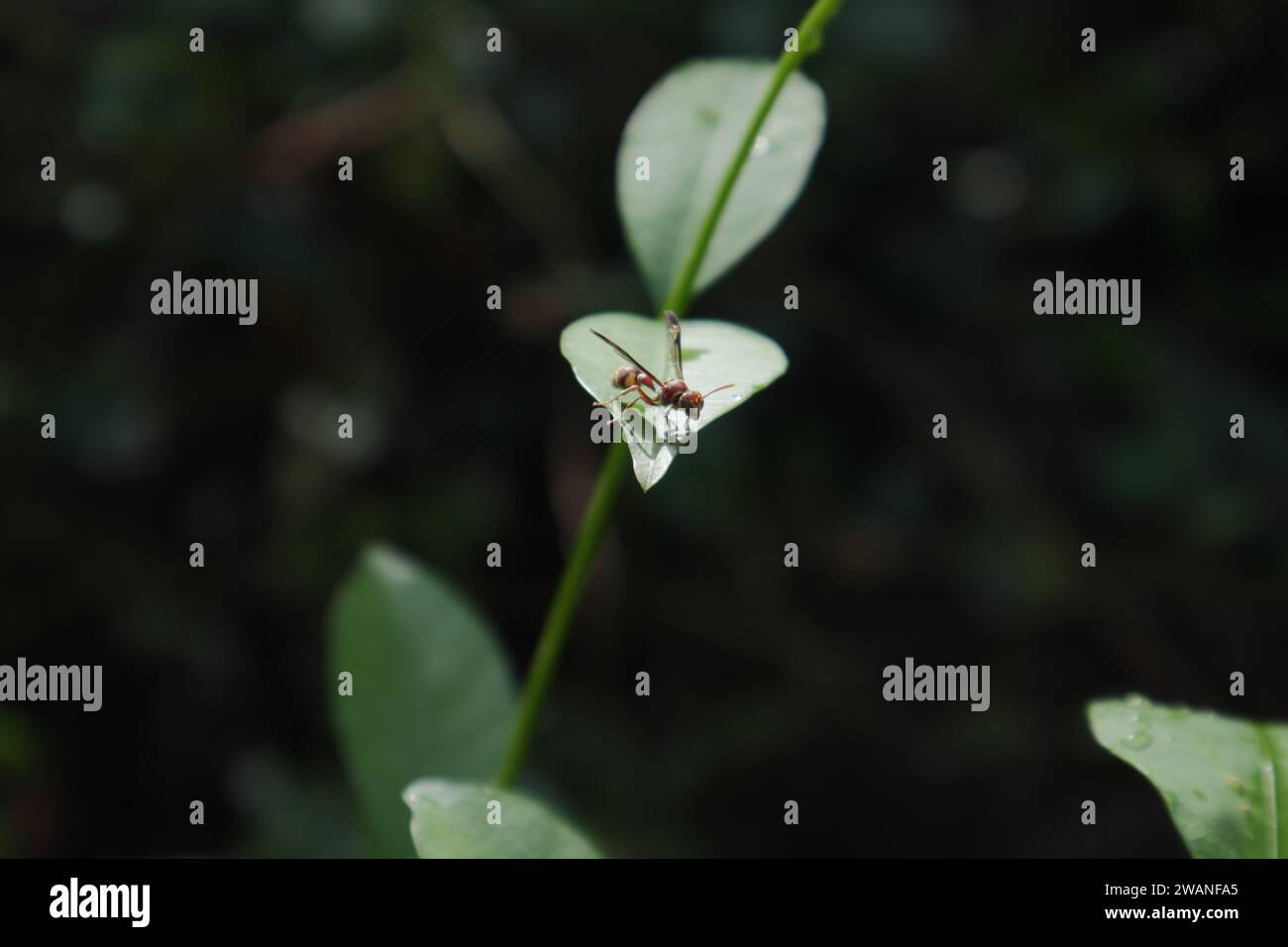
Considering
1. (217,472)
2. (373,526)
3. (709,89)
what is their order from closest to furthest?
(709,89), (373,526), (217,472)

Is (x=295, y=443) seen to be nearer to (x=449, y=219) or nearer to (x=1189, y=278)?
(x=449, y=219)

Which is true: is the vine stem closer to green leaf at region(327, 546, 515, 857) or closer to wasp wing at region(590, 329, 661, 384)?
wasp wing at region(590, 329, 661, 384)

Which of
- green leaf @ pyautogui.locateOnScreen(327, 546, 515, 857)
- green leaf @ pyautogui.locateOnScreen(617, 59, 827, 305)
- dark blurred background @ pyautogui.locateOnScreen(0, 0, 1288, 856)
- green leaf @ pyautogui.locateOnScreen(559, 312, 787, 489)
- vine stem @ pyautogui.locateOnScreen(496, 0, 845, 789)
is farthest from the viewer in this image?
dark blurred background @ pyautogui.locateOnScreen(0, 0, 1288, 856)

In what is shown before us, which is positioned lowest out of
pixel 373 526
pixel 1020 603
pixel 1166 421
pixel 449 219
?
pixel 1020 603

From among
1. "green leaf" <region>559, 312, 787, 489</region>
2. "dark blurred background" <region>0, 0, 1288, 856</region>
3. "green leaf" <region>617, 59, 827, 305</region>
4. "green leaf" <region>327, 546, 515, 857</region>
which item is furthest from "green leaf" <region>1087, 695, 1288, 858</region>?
"dark blurred background" <region>0, 0, 1288, 856</region>

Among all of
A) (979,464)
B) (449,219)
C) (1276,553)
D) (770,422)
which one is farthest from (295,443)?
(1276,553)
